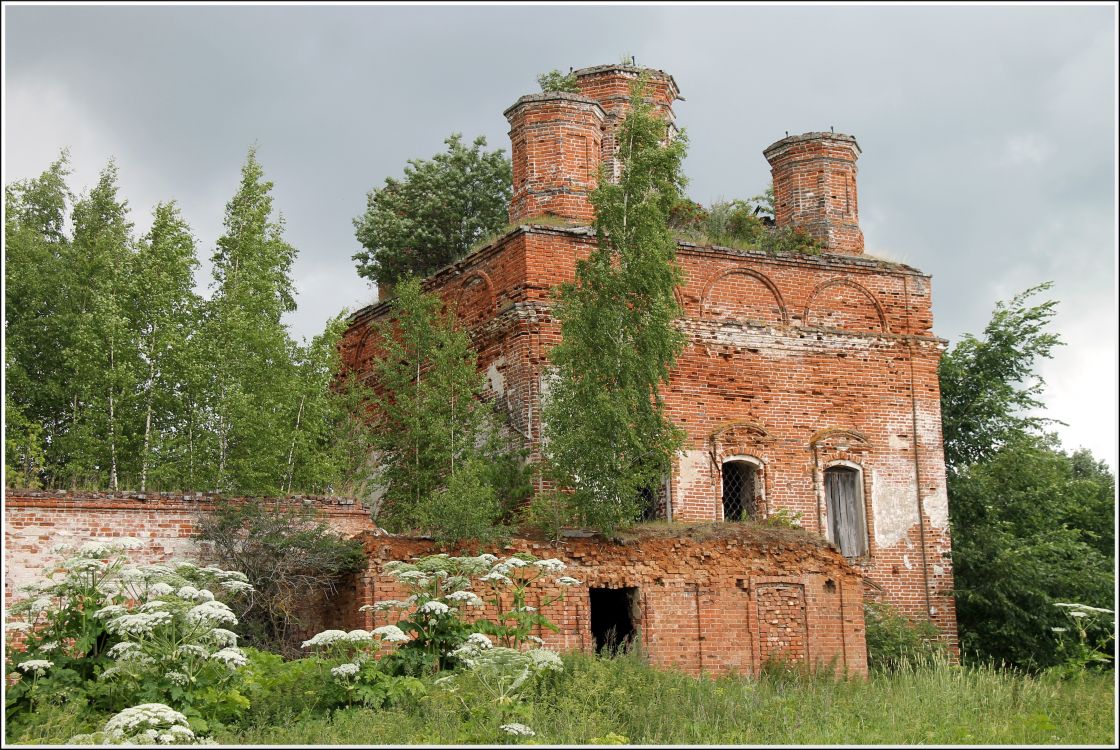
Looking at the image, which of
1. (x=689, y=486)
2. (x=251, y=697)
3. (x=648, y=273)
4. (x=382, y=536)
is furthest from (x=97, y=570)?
(x=689, y=486)

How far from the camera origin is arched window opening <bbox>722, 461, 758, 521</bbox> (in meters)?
21.0

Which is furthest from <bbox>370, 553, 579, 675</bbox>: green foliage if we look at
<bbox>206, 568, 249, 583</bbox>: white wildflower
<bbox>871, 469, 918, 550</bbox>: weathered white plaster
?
<bbox>871, 469, 918, 550</bbox>: weathered white plaster

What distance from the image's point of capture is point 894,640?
64.7ft

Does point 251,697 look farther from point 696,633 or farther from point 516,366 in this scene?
point 516,366

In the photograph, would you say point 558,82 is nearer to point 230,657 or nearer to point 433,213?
point 433,213

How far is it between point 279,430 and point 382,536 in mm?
3913

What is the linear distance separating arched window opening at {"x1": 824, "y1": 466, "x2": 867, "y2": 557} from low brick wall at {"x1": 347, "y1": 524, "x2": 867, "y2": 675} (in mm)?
3013

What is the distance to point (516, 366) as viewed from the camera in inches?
786

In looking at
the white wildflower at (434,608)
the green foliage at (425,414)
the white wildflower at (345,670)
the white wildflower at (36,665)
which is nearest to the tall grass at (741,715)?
the white wildflower at (345,670)

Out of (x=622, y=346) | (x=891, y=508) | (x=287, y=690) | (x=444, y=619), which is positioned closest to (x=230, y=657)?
(x=287, y=690)

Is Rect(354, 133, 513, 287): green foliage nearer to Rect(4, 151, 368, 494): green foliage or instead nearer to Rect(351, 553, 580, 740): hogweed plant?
Rect(4, 151, 368, 494): green foliage

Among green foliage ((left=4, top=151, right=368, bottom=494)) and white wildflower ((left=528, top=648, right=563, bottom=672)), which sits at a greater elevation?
green foliage ((left=4, top=151, right=368, bottom=494))

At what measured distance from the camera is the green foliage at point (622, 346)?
1702cm

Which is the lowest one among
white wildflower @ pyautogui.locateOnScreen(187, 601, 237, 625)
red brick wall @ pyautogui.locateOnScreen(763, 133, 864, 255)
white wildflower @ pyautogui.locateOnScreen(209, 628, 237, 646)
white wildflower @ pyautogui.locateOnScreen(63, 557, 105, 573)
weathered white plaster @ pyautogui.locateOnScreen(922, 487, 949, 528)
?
white wildflower @ pyautogui.locateOnScreen(209, 628, 237, 646)
